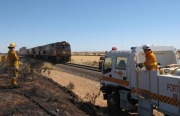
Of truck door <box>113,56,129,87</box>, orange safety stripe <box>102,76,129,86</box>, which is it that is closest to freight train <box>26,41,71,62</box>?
orange safety stripe <box>102,76,129,86</box>

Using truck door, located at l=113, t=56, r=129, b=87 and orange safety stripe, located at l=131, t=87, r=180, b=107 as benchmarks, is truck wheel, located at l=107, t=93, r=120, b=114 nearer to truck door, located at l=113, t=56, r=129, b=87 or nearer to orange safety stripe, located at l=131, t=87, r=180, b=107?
truck door, located at l=113, t=56, r=129, b=87

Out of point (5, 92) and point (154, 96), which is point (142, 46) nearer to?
point (154, 96)

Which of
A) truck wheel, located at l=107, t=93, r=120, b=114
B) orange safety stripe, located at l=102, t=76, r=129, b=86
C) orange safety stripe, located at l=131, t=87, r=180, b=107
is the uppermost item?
orange safety stripe, located at l=102, t=76, r=129, b=86

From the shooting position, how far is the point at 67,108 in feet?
31.3

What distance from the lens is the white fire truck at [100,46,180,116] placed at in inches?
325

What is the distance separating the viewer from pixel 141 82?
964 centimetres

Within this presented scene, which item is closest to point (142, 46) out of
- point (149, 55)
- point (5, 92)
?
point (149, 55)

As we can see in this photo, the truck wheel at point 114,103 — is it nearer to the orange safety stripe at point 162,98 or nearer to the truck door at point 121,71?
the truck door at point 121,71

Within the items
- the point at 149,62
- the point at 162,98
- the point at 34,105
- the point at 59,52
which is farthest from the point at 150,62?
the point at 59,52

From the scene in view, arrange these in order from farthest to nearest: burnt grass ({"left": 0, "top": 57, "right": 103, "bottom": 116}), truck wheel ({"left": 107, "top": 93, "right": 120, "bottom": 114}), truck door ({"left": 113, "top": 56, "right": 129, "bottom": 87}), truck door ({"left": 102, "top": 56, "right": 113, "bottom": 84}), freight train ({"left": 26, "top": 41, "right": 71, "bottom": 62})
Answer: freight train ({"left": 26, "top": 41, "right": 71, "bottom": 62}), truck door ({"left": 102, "top": 56, "right": 113, "bottom": 84}), truck wheel ({"left": 107, "top": 93, "right": 120, "bottom": 114}), truck door ({"left": 113, "top": 56, "right": 129, "bottom": 87}), burnt grass ({"left": 0, "top": 57, "right": 103, "bottom": 116})

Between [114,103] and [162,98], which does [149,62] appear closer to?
[162,98]

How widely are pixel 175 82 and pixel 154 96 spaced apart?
1186mm

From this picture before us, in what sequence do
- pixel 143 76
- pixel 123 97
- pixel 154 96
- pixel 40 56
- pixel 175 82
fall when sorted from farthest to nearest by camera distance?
pixel 40 56, pixel 123 97, pixel 143 76, pixel 154 96, pixel 175 82

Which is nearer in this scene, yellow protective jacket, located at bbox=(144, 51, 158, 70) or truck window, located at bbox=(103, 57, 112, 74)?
yellow protective jacket, located at bbox=(144, 51, 158, 70)
